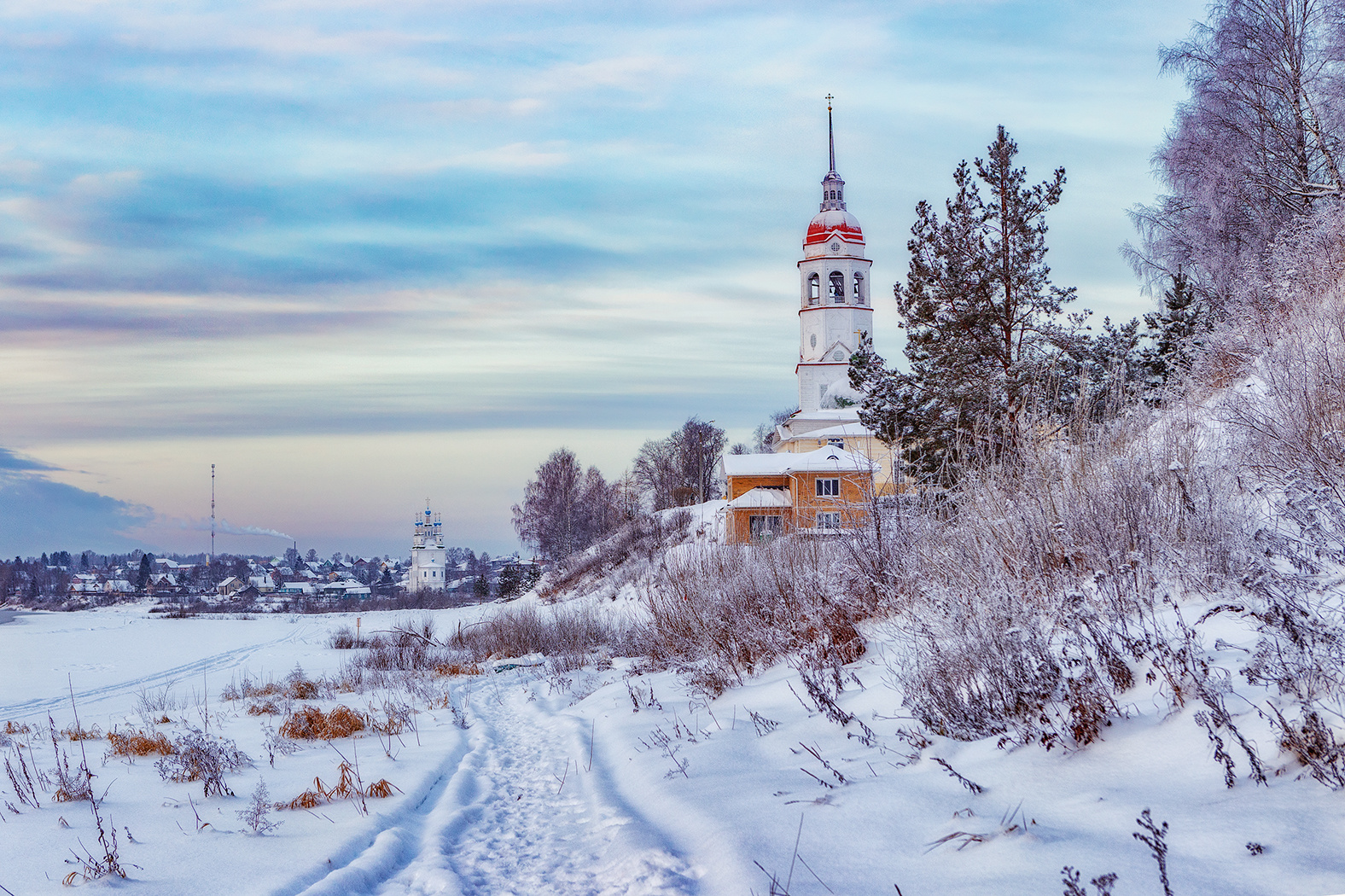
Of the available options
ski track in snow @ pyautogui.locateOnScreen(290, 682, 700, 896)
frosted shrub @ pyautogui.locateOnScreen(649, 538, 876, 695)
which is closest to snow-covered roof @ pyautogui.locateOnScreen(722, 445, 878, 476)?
frosted shrub @ pyautogui.locateOnScreen(649, 538, 876, 695)

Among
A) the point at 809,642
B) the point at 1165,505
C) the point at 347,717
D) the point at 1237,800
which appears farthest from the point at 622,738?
the point at 1237,800

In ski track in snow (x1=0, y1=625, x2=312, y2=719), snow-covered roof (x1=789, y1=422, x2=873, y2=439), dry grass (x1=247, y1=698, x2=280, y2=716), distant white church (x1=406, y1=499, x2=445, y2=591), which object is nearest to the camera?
dry grass (x1=247, y1=698, x2=280, y2=716)

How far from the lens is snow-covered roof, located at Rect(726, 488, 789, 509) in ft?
128

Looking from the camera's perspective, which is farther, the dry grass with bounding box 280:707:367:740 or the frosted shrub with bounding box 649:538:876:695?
the dry grass with bounding box 280:707:367:740

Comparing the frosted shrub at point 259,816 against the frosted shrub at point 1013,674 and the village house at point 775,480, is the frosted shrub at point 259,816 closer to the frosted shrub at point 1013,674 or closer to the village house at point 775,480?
the frosted shrub at point 1013,674

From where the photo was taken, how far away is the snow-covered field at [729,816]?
2820mm

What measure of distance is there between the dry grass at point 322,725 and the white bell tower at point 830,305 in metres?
52.4

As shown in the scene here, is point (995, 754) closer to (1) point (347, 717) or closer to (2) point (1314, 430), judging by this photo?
(2) point (1314, 430)

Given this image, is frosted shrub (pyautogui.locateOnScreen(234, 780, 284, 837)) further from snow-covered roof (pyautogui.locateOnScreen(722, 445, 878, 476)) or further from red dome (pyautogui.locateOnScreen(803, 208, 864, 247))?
Answer: red dome (pyautogui.locateOnScreen(803, 208, 864, 247))

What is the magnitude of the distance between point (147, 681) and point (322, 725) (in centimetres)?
1853

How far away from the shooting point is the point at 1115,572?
14.7 feet

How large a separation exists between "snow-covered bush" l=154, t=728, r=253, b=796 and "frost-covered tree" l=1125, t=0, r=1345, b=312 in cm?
2157

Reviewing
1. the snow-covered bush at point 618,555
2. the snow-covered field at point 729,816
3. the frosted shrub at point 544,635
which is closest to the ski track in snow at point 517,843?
the snow-covered field at point 729,816

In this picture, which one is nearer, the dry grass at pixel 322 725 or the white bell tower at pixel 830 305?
the dry grass at pixel 322 725
